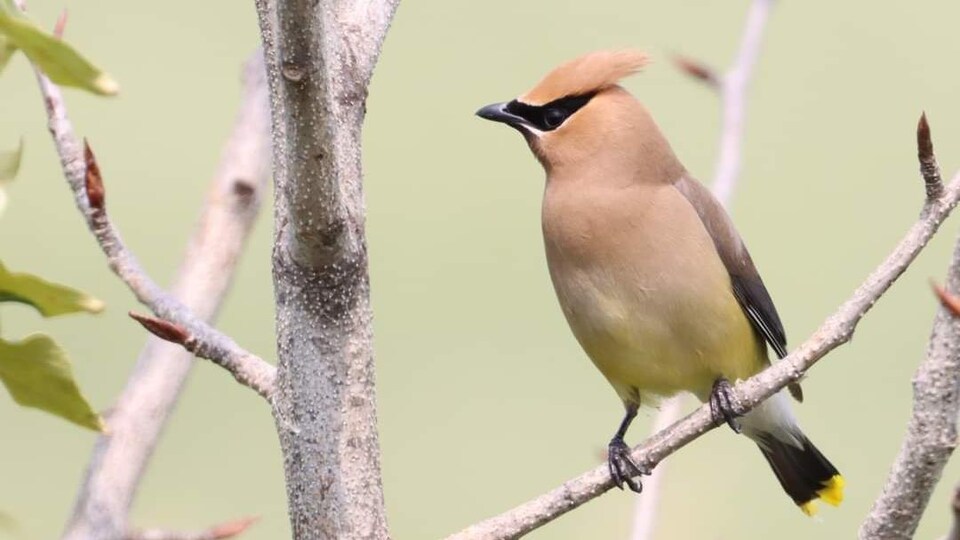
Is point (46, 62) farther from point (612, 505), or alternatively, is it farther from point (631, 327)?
point (612, 505)

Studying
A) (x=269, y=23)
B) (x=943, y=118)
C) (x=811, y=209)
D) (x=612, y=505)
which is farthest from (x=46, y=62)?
(x=943, y=118)

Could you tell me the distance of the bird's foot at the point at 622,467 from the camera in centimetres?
250

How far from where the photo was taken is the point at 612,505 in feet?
14.2

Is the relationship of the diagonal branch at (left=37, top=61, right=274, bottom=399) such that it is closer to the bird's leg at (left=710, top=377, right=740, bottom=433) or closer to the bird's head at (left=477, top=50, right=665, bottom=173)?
the bird's leg at (left=710, top=377, right=740, bottom=433)

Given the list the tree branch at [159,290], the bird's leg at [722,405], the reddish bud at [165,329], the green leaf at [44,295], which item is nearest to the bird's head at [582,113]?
the bird's leg at [722,405]

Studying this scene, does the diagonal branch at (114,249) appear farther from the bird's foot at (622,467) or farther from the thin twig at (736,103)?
the thin twig at (736,103)

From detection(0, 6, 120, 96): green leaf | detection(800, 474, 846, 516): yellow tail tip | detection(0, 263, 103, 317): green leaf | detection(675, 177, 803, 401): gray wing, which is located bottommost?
detection(800, 474, 846, 516): yellow tail tip

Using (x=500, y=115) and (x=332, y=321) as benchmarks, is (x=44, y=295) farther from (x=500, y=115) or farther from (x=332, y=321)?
(x=500, y=115)

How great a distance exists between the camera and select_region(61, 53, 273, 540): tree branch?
262cm

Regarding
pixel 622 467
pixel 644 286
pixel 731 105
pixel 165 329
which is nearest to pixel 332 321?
pixel 165 329

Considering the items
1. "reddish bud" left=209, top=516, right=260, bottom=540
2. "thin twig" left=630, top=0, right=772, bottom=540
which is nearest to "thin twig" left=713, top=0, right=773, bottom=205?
"thin twig" left=630, top=0, right=772, bottom=540

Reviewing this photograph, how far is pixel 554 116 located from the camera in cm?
401

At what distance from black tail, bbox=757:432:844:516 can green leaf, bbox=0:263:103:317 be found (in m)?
2.98

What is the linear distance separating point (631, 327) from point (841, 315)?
4.98ft
